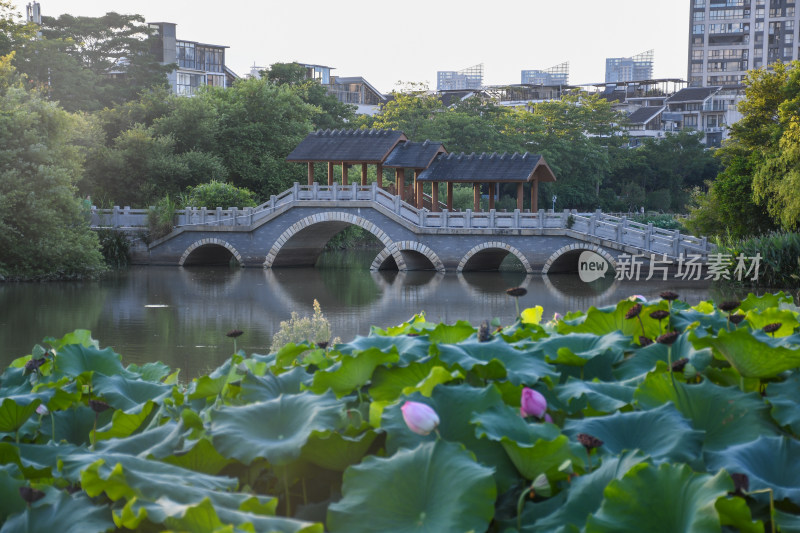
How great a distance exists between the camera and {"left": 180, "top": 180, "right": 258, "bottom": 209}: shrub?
32.9 m

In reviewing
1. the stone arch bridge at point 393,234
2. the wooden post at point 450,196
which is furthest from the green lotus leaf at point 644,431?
the wooden post at point 450,196

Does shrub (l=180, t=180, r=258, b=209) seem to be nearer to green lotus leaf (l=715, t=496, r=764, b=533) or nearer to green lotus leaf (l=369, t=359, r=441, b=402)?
green lotus leaf (l=369, t=359, r=441, b=402)

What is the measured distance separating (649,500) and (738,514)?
0.52ft

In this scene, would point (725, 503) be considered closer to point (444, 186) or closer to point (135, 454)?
point (135, 454)

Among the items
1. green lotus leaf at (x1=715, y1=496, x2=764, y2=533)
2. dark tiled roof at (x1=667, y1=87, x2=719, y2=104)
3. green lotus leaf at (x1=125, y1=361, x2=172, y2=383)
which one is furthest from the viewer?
dark tiled roof at (x1=667, y1=87, x2=719, y2=104)

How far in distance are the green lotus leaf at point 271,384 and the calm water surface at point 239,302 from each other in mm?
9151

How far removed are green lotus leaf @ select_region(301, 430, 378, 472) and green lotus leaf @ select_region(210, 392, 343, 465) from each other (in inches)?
1.2

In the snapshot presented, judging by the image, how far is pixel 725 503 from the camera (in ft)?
5.51

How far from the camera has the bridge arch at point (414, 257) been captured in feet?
96.4

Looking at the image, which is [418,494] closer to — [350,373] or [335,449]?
[335,449]

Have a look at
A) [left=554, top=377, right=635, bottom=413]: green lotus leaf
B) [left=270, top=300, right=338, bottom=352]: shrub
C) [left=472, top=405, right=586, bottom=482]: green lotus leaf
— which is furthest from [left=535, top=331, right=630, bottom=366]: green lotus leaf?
[left=270, top=300, right=338, bottom=352]: shrub

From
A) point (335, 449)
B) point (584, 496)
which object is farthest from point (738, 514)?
point (335, 449)

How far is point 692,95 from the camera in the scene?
7725 centimetres

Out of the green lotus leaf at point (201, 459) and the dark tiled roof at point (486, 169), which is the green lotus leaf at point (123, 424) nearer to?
the green lotus leaf at point (201, 459)
